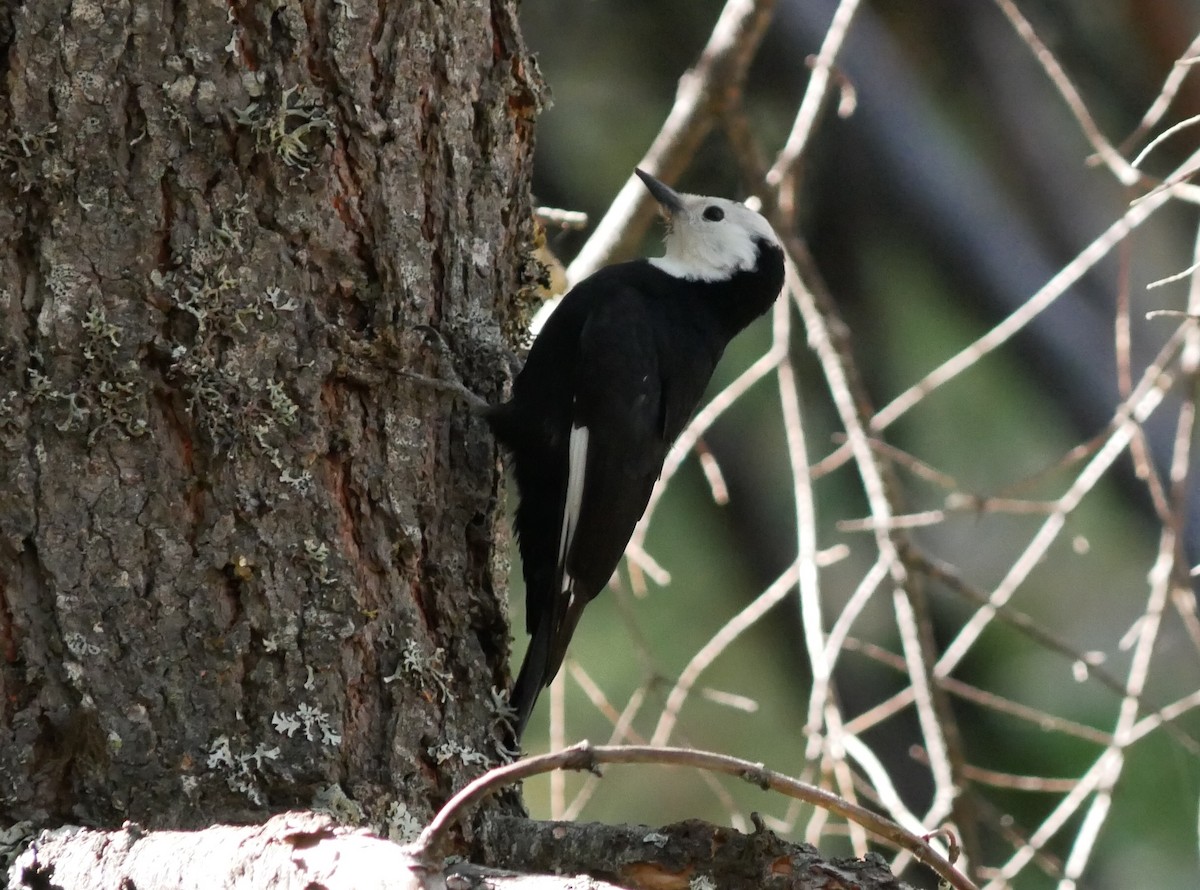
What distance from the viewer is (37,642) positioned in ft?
6.04

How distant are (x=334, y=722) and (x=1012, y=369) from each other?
4.41 meters

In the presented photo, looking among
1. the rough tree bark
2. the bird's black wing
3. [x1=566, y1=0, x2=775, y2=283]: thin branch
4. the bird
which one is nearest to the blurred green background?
[x1=566, y1=0, x2=775, y2=283]: thin branch

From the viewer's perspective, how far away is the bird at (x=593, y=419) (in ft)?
9.11

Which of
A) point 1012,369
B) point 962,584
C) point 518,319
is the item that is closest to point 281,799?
point 518,319

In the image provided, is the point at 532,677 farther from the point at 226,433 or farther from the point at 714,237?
the point at 714,237

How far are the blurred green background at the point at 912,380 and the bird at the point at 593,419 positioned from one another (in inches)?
81.7

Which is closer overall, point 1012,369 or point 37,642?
point 37,642

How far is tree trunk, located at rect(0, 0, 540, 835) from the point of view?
6.10 ft

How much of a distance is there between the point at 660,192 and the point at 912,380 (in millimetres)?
2925

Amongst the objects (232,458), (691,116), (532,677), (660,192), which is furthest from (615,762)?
(691,116)

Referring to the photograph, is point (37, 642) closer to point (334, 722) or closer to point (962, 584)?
point (334, 722)

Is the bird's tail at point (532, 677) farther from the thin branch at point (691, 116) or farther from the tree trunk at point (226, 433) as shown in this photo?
the thin branch at point (691, 116)

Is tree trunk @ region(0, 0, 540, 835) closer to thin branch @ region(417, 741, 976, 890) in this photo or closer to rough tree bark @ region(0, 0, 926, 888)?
rough tree bark @ region(0, 0, 926, 888)

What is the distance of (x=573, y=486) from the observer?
290 cm
